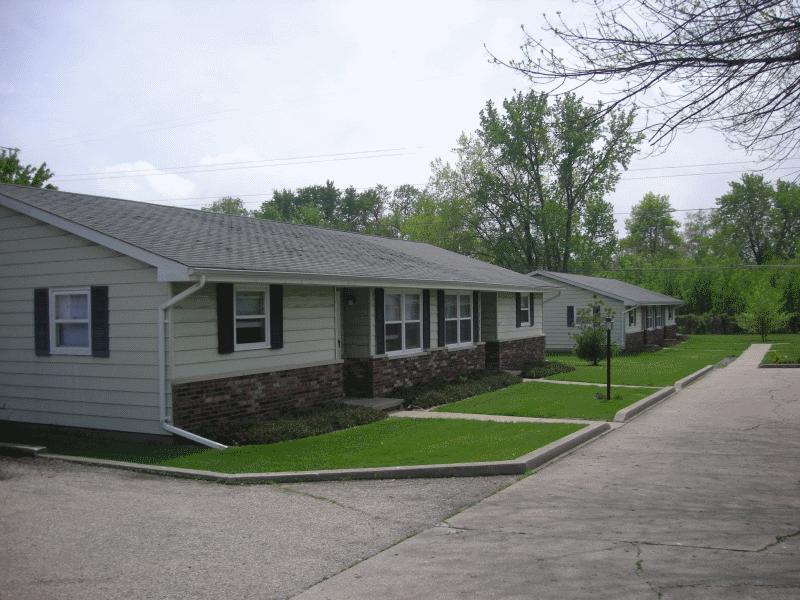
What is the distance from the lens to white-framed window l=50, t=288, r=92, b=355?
39.3ft

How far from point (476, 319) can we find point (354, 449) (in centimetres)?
1063

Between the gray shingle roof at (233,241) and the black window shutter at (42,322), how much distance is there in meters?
1.51

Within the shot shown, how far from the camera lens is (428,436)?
465 inches

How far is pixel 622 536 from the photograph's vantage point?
652cm

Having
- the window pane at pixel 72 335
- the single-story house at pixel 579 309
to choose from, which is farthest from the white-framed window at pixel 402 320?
the single-story house at pixel 579 309

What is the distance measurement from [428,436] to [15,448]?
6.21 metres

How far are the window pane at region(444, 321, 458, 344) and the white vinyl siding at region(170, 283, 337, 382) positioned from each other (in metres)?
5.26

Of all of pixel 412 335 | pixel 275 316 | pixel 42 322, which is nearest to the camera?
pixel 42 322

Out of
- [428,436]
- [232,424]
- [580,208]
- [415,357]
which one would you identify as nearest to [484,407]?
[415,357]

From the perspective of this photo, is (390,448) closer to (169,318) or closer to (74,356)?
(169,318)

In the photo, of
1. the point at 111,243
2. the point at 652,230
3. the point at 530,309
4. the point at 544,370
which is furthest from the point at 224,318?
the point at 652,230

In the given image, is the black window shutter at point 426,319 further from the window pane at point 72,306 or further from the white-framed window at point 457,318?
the window pane at point 72,306

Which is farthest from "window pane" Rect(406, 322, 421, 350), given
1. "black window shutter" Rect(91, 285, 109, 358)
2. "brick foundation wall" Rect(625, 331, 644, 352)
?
"brick foundation wall" Rect(625, 331, 644, 352)

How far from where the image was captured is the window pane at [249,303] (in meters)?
12.4
